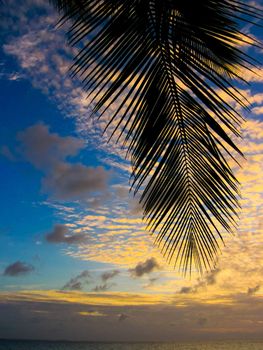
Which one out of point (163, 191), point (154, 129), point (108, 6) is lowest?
point (163, 191)

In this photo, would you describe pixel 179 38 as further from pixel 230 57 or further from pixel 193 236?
pixel 193 236

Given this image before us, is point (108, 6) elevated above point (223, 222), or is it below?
above

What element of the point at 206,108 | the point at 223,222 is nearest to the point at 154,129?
the point at 206,108

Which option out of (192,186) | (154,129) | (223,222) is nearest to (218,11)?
(154,129)

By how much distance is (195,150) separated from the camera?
2.11 metres

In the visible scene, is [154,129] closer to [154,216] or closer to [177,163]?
[177,163]

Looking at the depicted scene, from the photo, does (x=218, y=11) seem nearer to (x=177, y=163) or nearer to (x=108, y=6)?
(x=108, y=6)

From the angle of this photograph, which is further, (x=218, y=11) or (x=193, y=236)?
(x=193, y=236)

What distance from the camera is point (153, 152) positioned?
6.90ft

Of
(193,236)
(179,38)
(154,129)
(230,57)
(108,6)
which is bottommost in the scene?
(193,236)

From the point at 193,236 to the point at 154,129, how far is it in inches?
23.6

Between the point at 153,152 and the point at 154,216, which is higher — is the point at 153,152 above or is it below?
above

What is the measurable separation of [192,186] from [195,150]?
0.62 ft

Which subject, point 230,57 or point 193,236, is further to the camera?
point 193,236
